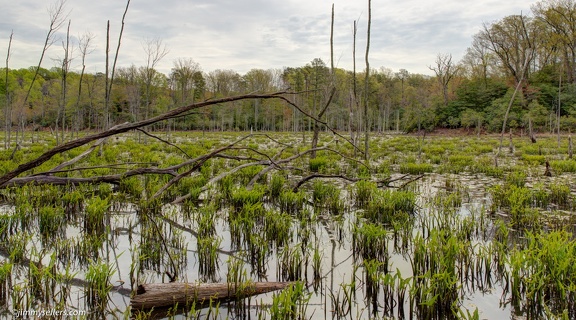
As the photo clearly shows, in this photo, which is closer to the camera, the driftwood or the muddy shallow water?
the driftwood

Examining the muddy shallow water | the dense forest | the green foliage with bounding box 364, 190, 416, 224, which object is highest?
the dense forest

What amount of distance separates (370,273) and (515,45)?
54217 mm

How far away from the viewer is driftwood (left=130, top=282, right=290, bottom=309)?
10.4 ft

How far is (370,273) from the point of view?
361 cm

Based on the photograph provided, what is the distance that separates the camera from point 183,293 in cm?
328

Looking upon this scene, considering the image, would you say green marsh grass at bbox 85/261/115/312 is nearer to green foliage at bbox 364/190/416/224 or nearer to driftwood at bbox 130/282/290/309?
driftwood at bbox 130/282/290/309

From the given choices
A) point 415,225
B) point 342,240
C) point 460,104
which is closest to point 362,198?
point 415,225

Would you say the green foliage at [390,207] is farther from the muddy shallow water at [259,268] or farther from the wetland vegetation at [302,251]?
the muddy shallow water at [259,268]

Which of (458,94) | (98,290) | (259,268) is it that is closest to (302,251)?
(259,268)

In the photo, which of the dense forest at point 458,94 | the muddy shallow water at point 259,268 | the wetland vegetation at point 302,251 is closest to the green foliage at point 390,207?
the wetland vegetation at point 302,251

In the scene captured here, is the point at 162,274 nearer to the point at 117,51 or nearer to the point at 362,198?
the point at 362,198

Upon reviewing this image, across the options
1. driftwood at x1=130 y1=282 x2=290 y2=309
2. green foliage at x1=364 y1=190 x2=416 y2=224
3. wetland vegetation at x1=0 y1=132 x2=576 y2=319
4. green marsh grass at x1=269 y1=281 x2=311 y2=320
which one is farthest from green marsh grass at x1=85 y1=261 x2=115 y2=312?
green foliage at x1=364 y1=190 x2=416 y2=224

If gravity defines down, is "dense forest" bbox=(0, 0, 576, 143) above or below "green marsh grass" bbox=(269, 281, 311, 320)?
above

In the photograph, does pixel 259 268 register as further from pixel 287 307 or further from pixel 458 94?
pixel 458 94
